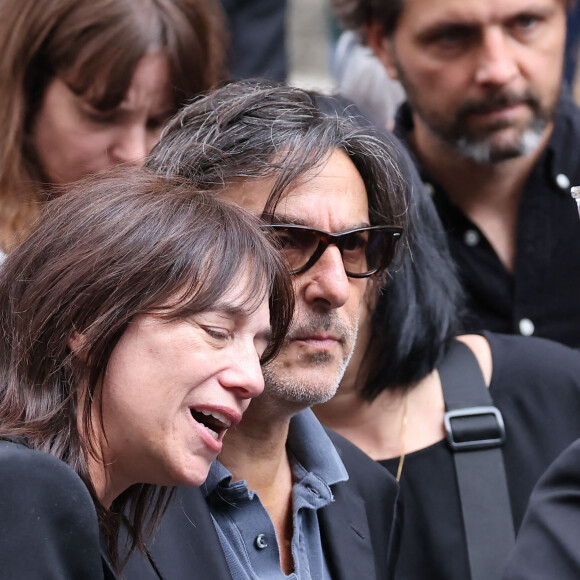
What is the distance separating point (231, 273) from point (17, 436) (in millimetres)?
433

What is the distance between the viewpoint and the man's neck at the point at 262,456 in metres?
2.44

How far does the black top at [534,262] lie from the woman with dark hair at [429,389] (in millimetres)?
333

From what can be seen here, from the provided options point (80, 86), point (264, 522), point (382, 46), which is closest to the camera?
point (264, 522)

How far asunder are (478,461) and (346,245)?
0.69 metres

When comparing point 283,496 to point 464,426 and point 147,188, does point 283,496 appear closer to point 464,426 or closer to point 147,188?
point 464,426

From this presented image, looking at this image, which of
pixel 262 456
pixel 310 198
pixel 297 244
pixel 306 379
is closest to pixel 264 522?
pixel 262 456

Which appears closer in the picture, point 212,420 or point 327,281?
point 212,420

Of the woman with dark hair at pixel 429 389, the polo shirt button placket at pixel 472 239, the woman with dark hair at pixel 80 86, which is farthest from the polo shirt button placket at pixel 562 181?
the woman with dark hair at pixel 80 86

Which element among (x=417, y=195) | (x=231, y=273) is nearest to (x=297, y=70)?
(x=417, y=195)

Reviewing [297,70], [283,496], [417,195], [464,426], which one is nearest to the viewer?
[283,496]

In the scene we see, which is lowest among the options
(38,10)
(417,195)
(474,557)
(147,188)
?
(474,557)

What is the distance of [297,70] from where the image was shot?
22.6 ft

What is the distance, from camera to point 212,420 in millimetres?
1910

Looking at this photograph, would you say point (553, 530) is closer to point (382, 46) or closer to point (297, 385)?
point (297, 385)
